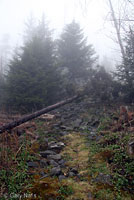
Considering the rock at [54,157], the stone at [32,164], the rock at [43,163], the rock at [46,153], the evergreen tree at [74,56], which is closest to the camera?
the stone at [32,164]

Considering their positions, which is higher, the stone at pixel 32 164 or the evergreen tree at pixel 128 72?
the evergreen tree at pixel 128 72

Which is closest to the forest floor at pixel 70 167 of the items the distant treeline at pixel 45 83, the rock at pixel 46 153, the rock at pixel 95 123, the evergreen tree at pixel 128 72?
the rock at pixel 46 153

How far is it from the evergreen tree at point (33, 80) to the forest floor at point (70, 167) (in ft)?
14.6

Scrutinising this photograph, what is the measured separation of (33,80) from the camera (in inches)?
434

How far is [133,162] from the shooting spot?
3740 millimetres

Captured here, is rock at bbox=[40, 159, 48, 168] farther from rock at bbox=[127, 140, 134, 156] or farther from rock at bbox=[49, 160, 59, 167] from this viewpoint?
rock at bbox=[127, 140, 134, 156]

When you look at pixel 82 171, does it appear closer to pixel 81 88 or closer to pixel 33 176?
pixel 33 176

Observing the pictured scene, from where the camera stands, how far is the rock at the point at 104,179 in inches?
135

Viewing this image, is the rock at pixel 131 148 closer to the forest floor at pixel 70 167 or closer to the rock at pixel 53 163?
the forest floor at pixel 70 167

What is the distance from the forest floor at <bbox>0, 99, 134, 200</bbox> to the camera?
10.1ft

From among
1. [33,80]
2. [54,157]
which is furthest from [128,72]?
[54,157]

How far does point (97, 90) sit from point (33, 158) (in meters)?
8.07

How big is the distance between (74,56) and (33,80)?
7.04m

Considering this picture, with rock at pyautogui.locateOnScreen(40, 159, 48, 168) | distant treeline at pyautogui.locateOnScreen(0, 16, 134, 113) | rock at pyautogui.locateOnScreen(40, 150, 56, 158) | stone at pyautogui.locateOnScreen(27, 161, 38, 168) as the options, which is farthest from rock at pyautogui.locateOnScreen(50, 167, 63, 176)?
distant treeline at pyautogui.locateOnScreen(0, 16, 134, 113)
